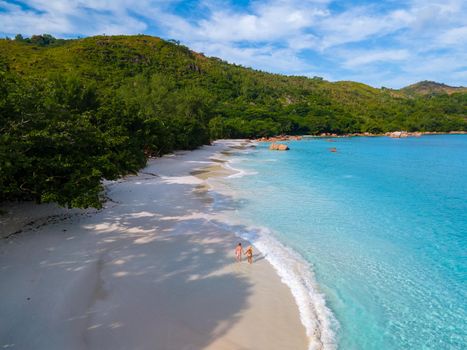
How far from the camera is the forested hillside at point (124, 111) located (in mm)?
16516

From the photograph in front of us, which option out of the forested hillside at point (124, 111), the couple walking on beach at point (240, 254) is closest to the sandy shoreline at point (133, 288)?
the couple walking on beach at point (240, 254)

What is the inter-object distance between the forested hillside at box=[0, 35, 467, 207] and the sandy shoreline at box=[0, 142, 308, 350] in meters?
2.25

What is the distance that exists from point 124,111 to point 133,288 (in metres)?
28.0

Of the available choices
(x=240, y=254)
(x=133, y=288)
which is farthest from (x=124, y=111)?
(x=133, y=288)

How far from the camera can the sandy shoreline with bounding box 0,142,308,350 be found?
9.34 metres

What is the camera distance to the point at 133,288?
11922 millimetres

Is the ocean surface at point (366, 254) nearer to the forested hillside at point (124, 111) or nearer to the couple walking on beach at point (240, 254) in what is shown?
the couple walking on beach at point (240, 254)

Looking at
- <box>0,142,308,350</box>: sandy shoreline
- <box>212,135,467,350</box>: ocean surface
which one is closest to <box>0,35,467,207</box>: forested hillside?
<box>0,142,308,350</box>: sandy shoreline

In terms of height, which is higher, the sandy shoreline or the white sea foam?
the sandy shoreline

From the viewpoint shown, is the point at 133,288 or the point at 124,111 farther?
the point at 124,111

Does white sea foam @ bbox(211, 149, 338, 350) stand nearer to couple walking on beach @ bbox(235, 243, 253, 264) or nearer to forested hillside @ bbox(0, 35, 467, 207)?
couple walking on beach @ bbox(235, 243, 253, 264)

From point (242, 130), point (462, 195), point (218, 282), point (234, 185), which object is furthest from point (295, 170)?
point (242, 130)

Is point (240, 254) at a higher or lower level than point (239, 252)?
lower

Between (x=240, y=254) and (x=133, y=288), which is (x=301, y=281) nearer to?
(x=240, y=254)
